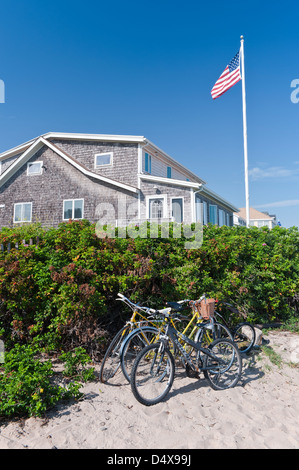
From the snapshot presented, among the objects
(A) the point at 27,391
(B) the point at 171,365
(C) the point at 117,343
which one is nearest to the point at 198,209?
(C) the point at 117,343

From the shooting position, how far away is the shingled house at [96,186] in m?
19.2

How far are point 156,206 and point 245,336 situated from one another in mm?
13773

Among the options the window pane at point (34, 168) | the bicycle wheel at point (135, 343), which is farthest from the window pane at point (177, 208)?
the bicycle wheel at point (135, 343)

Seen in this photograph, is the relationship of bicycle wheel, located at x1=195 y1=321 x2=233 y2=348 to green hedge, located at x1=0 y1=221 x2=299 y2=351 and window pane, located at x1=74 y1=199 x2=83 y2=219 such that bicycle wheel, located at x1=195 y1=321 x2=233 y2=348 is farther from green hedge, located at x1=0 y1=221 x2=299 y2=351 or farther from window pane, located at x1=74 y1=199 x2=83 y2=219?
window pane, located at x1=74 y1=199 x2=83 y2=219

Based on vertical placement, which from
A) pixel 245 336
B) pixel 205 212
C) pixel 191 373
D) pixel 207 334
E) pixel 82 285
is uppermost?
pixel 205 212

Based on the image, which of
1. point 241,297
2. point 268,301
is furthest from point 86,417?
point 268,301

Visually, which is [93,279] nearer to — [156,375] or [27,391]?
[156,375]

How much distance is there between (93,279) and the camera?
520 centimetres

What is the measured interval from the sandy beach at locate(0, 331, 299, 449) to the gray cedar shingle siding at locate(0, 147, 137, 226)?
→ 15.6 m

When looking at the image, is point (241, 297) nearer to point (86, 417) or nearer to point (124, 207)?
point (86, 417)

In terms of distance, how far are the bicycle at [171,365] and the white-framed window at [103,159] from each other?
17.6m

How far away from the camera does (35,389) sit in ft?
12.1

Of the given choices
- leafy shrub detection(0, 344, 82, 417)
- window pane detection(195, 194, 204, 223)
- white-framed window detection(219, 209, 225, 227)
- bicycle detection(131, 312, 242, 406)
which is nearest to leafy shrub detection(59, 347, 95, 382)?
leafy shrub detection(0, 344, 82, 417)
